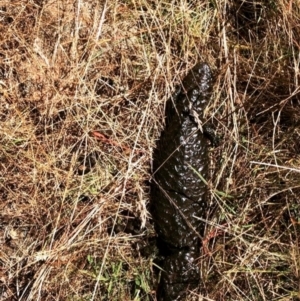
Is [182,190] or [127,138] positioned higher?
[127,138]

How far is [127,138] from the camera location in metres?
5.02

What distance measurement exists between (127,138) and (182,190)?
0.63m

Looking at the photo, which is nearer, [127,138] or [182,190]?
[182,190]

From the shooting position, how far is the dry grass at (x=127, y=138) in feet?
15.9

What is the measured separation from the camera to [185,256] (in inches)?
188

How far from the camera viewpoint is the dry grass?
4.84m

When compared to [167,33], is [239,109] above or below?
below

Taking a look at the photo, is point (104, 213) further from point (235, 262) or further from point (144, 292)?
point (235, 262)

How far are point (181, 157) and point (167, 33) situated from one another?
102 centimetres

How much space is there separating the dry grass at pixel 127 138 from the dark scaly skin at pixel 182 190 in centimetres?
13

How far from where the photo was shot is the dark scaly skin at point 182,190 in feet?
15.6

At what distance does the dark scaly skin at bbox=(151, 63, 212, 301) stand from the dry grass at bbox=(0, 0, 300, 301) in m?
0.13

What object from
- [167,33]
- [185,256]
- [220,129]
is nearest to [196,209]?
[185,256]

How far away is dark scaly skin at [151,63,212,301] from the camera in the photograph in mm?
4766
